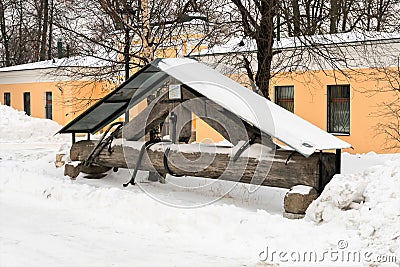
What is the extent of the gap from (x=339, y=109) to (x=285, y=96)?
187 centimetres

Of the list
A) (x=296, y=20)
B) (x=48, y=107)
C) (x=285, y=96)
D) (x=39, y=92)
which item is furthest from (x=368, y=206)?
(x=39, y=92)

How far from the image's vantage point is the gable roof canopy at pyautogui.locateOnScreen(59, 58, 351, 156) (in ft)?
23.3

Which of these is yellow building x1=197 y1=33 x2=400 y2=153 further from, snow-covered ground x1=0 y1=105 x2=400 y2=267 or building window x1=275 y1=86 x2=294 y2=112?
snow-covered ground x1=0 y1=105 x2=400 y2=267

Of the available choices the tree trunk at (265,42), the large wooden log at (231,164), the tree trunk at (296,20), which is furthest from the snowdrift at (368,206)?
the tree trunk at (296,20)

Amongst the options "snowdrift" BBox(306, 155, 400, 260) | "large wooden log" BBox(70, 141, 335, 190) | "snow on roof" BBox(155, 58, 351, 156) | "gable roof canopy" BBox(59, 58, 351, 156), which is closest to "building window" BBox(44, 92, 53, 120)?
"gable roof canopy" BBox(59, 58, 351, 156)

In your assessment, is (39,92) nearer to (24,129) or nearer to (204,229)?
(24,129)

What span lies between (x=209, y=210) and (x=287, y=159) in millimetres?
1172

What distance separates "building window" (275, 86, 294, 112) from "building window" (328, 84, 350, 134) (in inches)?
51.5

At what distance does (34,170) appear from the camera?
36.2 feet

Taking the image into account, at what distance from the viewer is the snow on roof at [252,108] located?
702cm

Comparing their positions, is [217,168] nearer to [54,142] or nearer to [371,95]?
[371,95]

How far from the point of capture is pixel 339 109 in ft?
57.0

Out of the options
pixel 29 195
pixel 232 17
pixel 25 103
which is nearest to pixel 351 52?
pixel 232 17

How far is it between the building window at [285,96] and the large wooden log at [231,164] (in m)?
10.00
